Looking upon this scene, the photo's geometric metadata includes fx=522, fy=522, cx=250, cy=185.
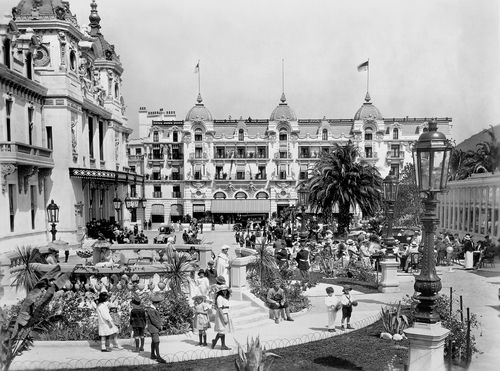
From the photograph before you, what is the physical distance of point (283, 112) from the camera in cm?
6912

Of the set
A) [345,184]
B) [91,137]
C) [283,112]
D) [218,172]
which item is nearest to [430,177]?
[345,184]

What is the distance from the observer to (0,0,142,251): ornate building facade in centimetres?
2650

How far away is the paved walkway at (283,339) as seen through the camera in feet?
35.6

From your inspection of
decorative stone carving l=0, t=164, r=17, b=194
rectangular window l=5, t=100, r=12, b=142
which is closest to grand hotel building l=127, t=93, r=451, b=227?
rectangular window l=5, t=100, r=12, b=142

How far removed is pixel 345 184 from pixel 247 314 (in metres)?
21.4

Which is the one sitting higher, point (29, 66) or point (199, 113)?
point (199, 113)

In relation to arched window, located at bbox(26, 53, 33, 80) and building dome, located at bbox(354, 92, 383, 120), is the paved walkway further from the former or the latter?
building dome, located at bbox(354, 92, 383, 120)

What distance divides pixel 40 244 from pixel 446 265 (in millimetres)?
21192

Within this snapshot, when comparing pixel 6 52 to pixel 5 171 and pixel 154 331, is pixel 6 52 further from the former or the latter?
pixel 154 331

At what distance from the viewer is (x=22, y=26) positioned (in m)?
30.5

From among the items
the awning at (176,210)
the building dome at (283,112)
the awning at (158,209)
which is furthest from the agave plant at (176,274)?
the building dome at (283,112)

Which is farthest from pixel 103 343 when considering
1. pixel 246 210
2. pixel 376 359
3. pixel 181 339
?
pixel 246 210

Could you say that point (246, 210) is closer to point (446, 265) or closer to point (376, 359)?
point (446, 265)

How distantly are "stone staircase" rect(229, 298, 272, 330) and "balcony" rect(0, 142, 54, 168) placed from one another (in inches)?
614
